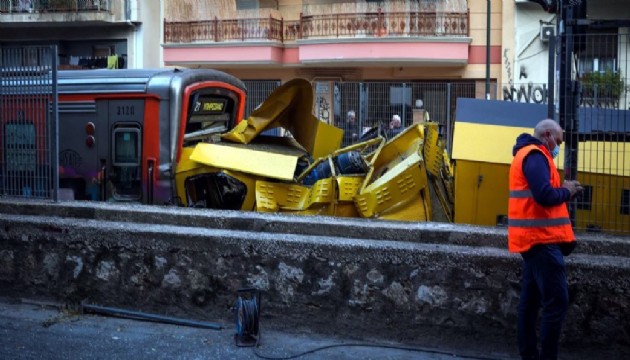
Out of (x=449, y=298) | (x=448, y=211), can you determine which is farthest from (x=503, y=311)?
(x=448, y=211)

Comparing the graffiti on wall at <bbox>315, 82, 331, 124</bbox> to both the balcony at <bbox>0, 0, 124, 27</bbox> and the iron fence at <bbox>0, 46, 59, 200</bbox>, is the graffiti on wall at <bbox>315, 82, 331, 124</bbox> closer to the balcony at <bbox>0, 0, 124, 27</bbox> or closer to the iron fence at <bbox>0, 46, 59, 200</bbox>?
the balcony at <bbox>0, 0, 124, 27</bbox>

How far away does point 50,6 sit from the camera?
2606cm

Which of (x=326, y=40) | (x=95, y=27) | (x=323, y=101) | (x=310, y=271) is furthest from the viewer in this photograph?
(x=95, y=27)

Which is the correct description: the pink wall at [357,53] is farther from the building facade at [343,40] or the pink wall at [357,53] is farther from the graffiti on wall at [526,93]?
the graffiti on wall at [526,93]

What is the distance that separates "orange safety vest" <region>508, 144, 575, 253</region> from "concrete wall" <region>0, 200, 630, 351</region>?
52 cm

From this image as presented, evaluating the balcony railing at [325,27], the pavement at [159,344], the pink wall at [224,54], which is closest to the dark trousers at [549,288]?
the pavement at [159,344]

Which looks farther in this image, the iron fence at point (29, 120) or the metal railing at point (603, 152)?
the iron fence at point (29, 120)

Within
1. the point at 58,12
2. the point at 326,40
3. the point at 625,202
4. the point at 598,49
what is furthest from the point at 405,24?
the point at 625,202

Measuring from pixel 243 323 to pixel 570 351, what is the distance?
2269 mm

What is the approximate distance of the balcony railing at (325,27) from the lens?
74.6ft

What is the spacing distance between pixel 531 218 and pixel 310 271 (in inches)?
67.6

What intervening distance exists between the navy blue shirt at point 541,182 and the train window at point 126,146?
624 centimetres

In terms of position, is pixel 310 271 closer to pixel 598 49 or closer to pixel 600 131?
pixel 600 131

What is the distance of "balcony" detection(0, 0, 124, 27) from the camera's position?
25453 mm
